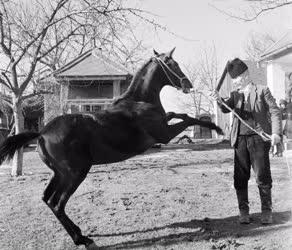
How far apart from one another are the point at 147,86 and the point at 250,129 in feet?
4.97

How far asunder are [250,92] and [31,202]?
4463 millimetres

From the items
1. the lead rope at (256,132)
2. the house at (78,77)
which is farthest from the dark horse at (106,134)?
the house at (78,77)

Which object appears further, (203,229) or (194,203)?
(194,203)

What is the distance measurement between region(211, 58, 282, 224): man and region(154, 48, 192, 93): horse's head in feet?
2.12

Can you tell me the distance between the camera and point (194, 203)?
6.96 m

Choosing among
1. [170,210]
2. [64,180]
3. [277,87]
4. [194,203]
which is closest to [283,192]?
[194,203]

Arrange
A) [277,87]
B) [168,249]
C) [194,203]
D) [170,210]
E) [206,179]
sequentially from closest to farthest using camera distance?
[168,249] → [170,210] → [194,203] → [206,179] → [277,87]

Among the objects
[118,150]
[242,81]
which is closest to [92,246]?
[118,150]

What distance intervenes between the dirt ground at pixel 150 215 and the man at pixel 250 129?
47 cm

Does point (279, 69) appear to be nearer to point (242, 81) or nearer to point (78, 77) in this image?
point (78, 77)

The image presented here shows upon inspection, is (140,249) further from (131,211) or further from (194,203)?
(194,203)

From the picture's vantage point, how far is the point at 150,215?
630cm

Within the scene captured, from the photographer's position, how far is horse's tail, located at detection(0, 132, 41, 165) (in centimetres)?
499

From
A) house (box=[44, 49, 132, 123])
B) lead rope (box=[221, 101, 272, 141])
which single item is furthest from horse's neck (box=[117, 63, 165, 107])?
house (box=[44, 49, 132, 123])
